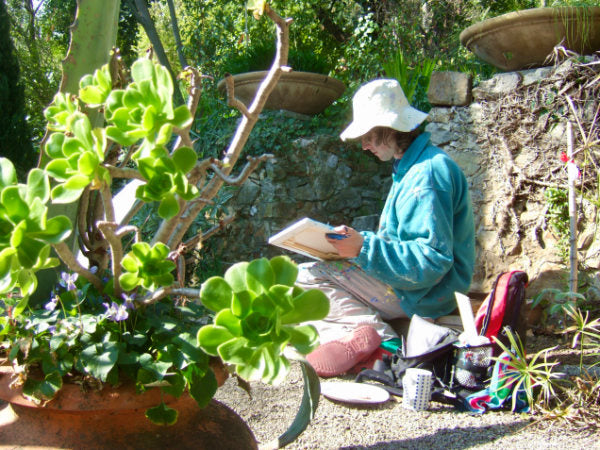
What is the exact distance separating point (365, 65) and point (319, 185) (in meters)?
1.38

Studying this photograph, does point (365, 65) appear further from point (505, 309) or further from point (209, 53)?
point (505, 309)

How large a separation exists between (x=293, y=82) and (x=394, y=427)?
9.73 ft

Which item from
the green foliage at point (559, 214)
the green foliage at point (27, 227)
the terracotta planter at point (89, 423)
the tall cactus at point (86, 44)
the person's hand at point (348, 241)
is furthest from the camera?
the green foliage at point (559, 214)

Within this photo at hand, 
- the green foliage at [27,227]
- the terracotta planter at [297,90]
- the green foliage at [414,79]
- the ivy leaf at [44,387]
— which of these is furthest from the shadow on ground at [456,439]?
the terracotta planter at [297,90]

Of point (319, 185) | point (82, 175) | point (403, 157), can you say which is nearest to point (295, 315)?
point (82, 175)

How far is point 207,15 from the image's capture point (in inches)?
239

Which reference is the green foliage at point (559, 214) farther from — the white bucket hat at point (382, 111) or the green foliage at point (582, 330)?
the white bucket hat at point (382, 111)

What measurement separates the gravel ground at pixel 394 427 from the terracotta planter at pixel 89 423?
0.85 meters

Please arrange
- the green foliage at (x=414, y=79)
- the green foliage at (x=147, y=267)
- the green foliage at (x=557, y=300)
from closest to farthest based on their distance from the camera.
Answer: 1. the green foliage at (x=147, y=267)
2. the green foliage at (x=557, y=300)
3. the green foliage at (x=414, y=79)

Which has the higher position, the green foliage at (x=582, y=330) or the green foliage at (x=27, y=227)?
the green foliage at (x=27, y=227)

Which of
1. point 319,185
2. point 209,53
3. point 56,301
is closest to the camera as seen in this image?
point 56,301

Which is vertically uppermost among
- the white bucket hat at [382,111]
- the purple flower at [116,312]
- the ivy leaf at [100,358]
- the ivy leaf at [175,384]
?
the white bucket hat at [382,111]

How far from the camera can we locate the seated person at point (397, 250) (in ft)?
7.73

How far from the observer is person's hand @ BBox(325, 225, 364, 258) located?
2.37 metres
